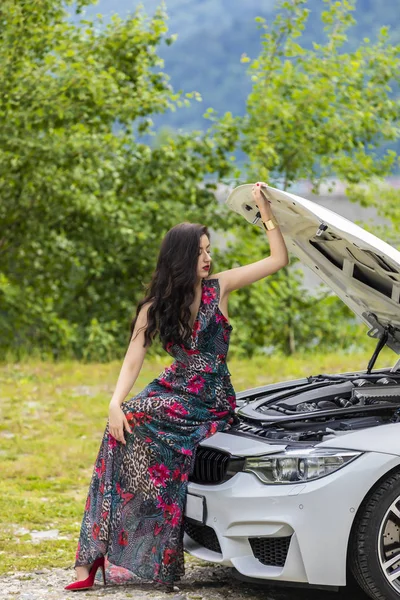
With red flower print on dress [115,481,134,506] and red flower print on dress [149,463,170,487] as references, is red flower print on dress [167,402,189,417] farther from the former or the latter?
red flower print on dress [115,481,134,506]

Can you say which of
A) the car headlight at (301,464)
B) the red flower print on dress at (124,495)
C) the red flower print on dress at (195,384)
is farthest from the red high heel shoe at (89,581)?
the car headlight at (301,464)

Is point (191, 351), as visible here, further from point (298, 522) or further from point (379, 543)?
point (379, 543)

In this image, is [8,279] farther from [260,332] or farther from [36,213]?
[260,332]

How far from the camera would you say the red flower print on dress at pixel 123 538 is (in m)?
4.60

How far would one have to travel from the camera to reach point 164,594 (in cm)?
457

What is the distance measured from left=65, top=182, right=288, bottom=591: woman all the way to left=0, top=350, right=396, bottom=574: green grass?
74 centimetres

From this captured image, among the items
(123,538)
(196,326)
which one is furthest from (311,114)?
(123,538)

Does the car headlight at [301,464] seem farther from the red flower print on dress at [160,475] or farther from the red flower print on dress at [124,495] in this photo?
the red flower print on dress at [124,495]

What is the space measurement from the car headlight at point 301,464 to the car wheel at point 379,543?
0.62 ft

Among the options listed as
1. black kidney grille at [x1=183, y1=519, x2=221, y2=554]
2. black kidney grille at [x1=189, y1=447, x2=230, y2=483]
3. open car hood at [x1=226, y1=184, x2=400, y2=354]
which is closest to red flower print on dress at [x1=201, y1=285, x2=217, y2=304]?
open car hood at [x1=226, y1=184, x2=400, y2=354]

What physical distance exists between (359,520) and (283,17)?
35.8 ft

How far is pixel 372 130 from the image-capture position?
Answer: 554 inches

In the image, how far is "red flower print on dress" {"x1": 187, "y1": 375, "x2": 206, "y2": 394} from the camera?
4652 mm

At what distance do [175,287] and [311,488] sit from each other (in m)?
1.21
